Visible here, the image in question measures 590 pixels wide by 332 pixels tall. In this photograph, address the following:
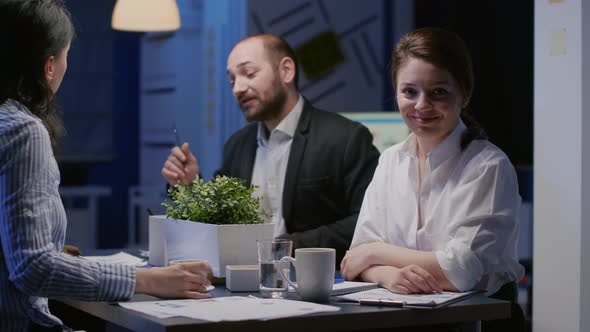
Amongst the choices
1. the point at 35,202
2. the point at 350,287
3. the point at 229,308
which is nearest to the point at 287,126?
the point at 350,287

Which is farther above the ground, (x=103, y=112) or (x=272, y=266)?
(x=103, y=112)

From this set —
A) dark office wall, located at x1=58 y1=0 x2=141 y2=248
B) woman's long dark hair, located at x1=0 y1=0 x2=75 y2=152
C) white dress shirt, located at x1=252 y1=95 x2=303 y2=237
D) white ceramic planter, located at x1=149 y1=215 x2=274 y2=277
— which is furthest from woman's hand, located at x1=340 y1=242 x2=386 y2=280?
dark office wall, located at x1=58 y1=0 x2=141 y2=248

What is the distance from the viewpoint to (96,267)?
1.90 meters

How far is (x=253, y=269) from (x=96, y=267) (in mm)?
451

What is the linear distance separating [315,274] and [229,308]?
0.79ft

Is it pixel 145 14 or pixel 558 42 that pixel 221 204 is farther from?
pixel 558 42

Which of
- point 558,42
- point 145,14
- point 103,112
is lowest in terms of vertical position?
point 103,112

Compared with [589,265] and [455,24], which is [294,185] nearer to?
[589,265]

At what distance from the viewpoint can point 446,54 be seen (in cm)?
244

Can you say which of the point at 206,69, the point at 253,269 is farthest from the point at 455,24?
the point at 253,269

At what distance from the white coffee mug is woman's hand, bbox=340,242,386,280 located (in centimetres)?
30

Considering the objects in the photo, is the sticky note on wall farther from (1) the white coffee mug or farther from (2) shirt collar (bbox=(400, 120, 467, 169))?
(1) the white coffee mug

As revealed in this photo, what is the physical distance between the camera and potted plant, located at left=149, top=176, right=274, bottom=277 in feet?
7.60

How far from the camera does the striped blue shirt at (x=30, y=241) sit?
1811 mm
